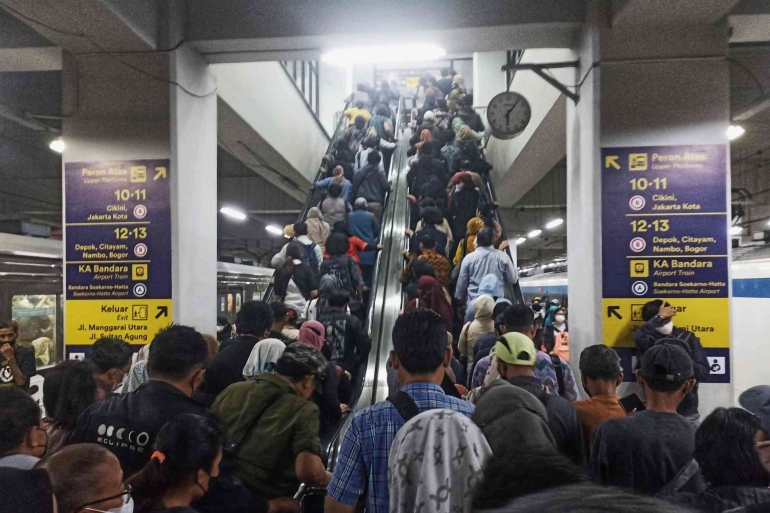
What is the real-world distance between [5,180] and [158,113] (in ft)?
27.6

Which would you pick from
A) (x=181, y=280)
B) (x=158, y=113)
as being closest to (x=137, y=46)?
(x=158, y=113)

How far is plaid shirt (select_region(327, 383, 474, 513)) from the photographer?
182cm

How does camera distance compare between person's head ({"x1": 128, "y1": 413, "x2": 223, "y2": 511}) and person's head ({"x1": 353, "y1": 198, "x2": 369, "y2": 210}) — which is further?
person's head ({"x1": 353, "y1": 198, "x2": 369, "y2": 210})

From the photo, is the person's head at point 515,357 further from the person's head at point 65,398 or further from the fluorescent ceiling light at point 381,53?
the fluorescent ceiling light at point 381,53

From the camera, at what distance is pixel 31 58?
526cm

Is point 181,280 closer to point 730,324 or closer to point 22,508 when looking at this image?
point 22,508

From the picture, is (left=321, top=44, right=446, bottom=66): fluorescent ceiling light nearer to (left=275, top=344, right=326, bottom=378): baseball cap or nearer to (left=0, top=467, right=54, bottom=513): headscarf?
(left=275, top=344, right=326, bottom=378): baseball cap

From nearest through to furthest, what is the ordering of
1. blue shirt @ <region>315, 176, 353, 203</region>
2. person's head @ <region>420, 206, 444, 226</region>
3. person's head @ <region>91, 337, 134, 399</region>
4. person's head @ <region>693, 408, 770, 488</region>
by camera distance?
person's head @ <region>693, 408, 770, 488</region> < person's head @ <region>91, 337, 134, 399</region> < person's head @ <region>420, 206, 444, 226</region> < blue shirt @ <region>315, 176, 353, 203</region>

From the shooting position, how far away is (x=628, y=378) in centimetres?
445

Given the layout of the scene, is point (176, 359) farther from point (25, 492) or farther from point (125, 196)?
point (125, 196)

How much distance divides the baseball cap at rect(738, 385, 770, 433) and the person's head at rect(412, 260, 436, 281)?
413 cm

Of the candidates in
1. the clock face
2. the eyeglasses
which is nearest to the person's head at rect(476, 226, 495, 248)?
the clock face

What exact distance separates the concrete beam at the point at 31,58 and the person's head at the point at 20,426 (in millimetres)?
4193

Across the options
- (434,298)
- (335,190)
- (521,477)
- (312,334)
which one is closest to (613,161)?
(434,298)
